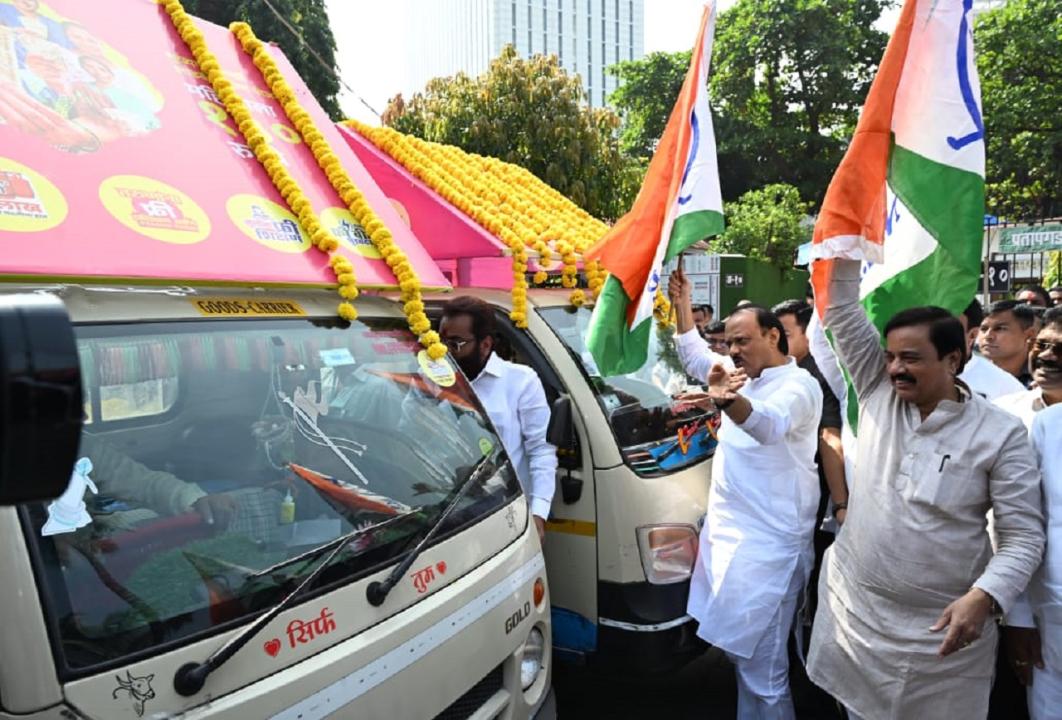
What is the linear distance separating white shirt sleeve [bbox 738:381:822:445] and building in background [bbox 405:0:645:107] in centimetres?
4340

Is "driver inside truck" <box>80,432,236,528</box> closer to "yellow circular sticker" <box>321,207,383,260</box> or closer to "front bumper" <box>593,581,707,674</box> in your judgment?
"yellow circular sticker" <box>321,207,383,260</box>

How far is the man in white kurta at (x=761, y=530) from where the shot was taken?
2.94m

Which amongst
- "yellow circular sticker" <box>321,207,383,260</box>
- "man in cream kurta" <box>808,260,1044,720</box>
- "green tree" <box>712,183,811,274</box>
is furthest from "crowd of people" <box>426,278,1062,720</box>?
"green tree" <box>712,183,811,274</box>

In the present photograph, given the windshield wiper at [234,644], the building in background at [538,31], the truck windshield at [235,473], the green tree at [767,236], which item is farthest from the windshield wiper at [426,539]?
the building in background at [538,31]

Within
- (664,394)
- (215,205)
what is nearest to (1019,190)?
(664,394)

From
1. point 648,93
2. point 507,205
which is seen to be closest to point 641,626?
point 507,205

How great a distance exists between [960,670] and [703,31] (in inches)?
93.8

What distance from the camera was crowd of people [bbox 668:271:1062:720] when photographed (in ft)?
7.15

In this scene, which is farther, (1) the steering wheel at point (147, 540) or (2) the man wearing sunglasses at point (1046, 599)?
(2) the man wearing sunglasses at point (1046, 599)

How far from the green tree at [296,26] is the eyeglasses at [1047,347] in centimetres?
1692

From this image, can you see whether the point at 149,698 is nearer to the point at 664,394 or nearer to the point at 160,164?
the point at 160,164

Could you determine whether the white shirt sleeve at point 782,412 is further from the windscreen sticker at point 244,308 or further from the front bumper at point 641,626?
the windscreen sticker at point 244,308

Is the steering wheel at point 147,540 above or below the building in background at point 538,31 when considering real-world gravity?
below

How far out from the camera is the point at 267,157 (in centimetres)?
259
